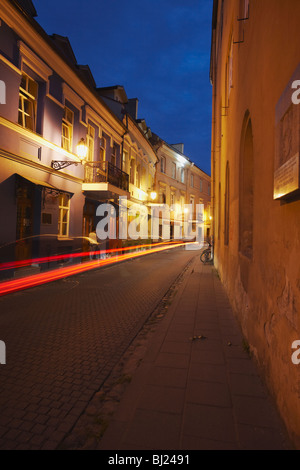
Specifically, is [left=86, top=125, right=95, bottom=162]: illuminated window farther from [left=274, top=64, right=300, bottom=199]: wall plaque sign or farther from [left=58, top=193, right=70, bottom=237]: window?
[left=274, top=64, right=300, bottom=199]: wall plaque sign

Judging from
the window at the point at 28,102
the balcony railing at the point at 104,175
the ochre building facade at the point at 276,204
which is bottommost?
the ochre building facade at the point at 276,204

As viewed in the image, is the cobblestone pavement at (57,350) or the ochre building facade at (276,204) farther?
the cobblestone pavement at (57,350)

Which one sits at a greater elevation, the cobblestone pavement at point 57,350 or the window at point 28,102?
the window at point 28,102

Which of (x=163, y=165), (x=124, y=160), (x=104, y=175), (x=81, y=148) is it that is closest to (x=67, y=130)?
(x=81, y=148)

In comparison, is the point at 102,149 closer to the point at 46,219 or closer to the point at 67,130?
the point at 67,130

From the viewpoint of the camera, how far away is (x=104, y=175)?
16.4m

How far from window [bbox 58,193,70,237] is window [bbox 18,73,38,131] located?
334 centimetres

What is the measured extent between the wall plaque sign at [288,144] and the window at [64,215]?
37.7 feet

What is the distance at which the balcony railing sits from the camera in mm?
14950

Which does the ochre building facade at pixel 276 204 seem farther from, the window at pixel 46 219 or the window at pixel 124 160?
the window at pixel 124 160

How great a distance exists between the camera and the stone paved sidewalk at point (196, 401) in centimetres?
233

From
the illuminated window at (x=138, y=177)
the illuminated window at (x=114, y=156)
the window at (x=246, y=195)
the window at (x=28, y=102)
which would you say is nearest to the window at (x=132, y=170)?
the illuminated window at (x=138, y=177)

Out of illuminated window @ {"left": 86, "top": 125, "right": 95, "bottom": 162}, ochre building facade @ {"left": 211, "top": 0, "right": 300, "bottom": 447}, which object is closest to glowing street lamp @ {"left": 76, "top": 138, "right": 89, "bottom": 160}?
illuminated window @ {"left": 86, "top": 125, "right": 95, "bottom": 162}
